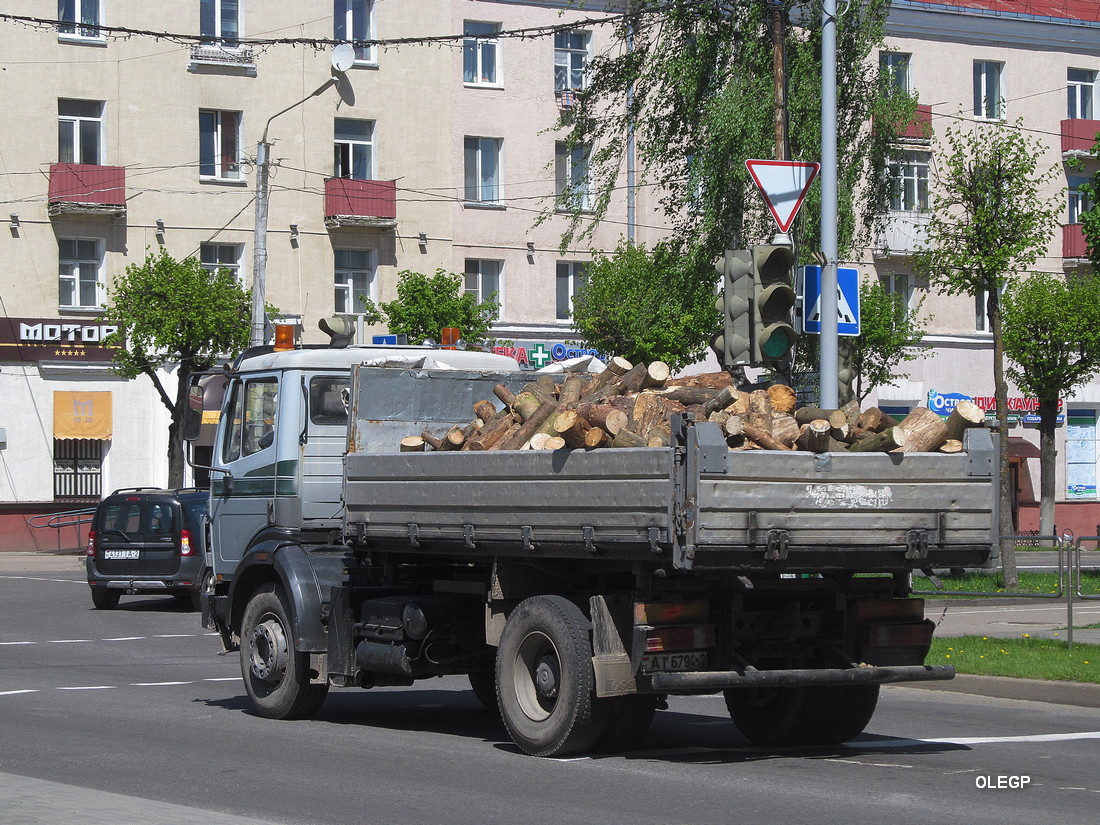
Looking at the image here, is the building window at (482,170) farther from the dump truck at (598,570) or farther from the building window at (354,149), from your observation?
the dump truck at (598,570)

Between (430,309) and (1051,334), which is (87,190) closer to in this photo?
(430,309)

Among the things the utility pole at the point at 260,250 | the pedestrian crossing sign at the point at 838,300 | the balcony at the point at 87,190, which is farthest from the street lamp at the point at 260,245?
the pedestrian crossing sign at the point at 838,300

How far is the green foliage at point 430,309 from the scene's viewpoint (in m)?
38.7

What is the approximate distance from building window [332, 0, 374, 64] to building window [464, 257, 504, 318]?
611 centimetres

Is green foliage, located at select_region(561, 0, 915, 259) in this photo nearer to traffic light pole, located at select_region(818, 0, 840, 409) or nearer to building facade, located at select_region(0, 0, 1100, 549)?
traffic light pole, located at select_region(818, 0, 840, 409)

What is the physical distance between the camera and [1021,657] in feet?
48.2

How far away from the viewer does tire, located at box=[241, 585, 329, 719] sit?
1118 cm

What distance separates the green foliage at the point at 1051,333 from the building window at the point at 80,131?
2296 cm

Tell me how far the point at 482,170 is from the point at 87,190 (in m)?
10.5

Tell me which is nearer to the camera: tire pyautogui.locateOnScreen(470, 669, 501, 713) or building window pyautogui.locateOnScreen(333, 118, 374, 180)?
tire pyautogui.locateOnScreen(470, 669, 501, 713)

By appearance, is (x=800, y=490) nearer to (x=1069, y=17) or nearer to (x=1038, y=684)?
(x=1038, y=684)

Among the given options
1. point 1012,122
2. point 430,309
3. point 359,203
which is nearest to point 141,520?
point 430,309

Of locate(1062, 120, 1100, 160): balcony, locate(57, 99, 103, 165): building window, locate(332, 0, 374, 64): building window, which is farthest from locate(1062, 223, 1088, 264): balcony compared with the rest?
locate(57, 99, 103, 165): building window

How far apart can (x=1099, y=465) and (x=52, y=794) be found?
45083 millimetres
